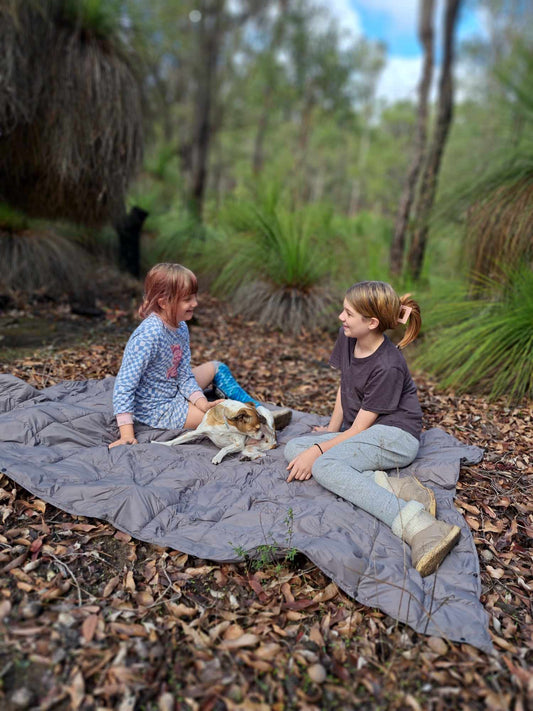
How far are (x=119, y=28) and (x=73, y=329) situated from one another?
369cm

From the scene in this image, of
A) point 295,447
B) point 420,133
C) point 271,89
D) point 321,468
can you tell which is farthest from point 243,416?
point 271,89

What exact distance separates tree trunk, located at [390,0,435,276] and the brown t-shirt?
13.3 ft

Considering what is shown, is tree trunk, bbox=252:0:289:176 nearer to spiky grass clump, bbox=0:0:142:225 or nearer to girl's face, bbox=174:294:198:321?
spiky grass clump, bbox=0:0:142:225

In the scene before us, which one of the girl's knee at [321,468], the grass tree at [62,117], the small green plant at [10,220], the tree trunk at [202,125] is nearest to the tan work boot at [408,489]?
the girl's knee at [321,468]

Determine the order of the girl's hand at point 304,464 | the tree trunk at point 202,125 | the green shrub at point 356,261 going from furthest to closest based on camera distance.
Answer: the tree trunk at point 202,125
the green shrub at point 356,261
the girl's hand at point 304,464

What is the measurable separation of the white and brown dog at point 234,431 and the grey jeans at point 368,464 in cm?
27

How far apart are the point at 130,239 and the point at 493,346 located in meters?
4.90

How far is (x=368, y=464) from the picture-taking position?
252 cm

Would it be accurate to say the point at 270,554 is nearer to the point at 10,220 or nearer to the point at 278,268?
the point at 278,268

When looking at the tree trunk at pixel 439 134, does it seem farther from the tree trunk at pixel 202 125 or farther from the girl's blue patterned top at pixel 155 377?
the tree trunk at pixel 202 125

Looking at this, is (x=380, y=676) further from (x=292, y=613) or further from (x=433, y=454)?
(x=433, y=454)

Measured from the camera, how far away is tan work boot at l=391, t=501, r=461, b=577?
2.01 meters

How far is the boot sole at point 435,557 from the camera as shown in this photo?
2.00 meters

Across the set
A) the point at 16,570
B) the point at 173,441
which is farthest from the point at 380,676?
the point at 173,441
